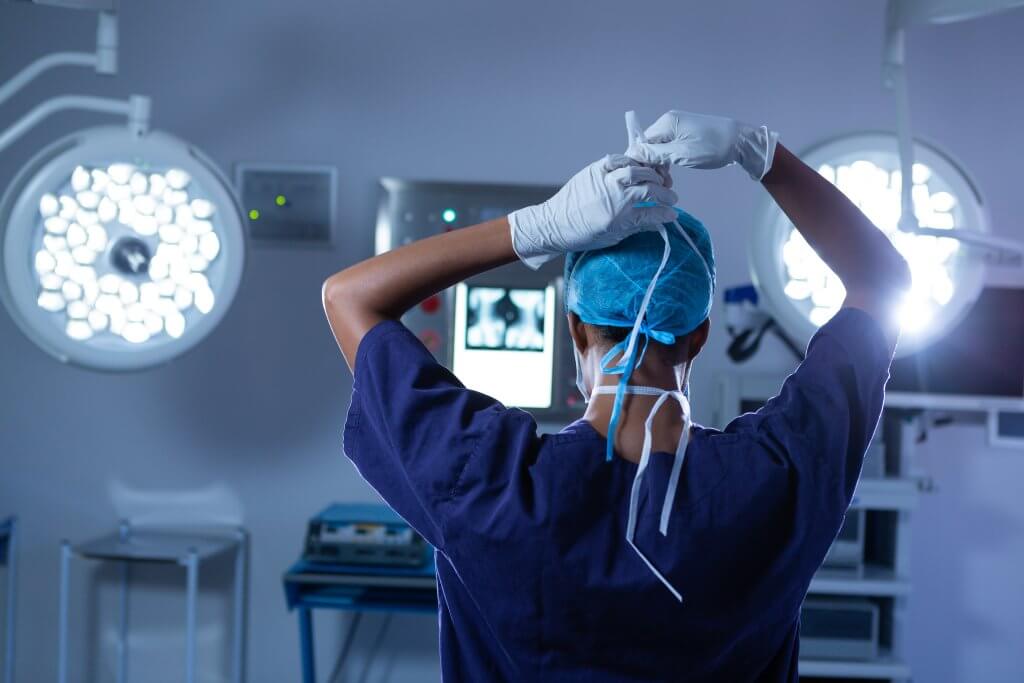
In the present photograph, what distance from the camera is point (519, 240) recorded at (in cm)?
94

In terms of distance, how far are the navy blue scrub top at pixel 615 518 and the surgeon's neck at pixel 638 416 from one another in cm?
2

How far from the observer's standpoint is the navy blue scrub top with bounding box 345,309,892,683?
2.86 ft

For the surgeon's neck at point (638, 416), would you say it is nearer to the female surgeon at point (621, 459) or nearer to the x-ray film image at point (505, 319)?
the female surgeon at point (621, 459)

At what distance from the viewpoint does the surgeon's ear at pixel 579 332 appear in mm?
1036

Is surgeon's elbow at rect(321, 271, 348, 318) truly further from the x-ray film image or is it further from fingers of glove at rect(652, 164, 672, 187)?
the x-ray film image

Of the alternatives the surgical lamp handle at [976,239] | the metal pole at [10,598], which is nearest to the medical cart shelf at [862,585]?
the surgical lamp handle at [976,239]

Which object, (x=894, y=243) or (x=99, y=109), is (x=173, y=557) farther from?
(x=894, y=243)

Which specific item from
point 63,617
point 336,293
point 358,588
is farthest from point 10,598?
point 336,293

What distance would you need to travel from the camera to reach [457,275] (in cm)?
95

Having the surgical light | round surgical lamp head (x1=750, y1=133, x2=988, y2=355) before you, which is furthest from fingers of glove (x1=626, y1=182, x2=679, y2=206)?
the surgical light

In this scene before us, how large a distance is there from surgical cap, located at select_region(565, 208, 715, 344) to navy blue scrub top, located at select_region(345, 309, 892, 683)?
12 cm

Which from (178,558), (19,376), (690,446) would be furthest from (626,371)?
(19,376)

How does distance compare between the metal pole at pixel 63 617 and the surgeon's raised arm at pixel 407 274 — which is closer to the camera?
the surgeon's raised arm at pixel 407 274

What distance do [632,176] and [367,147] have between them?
1890 mm
